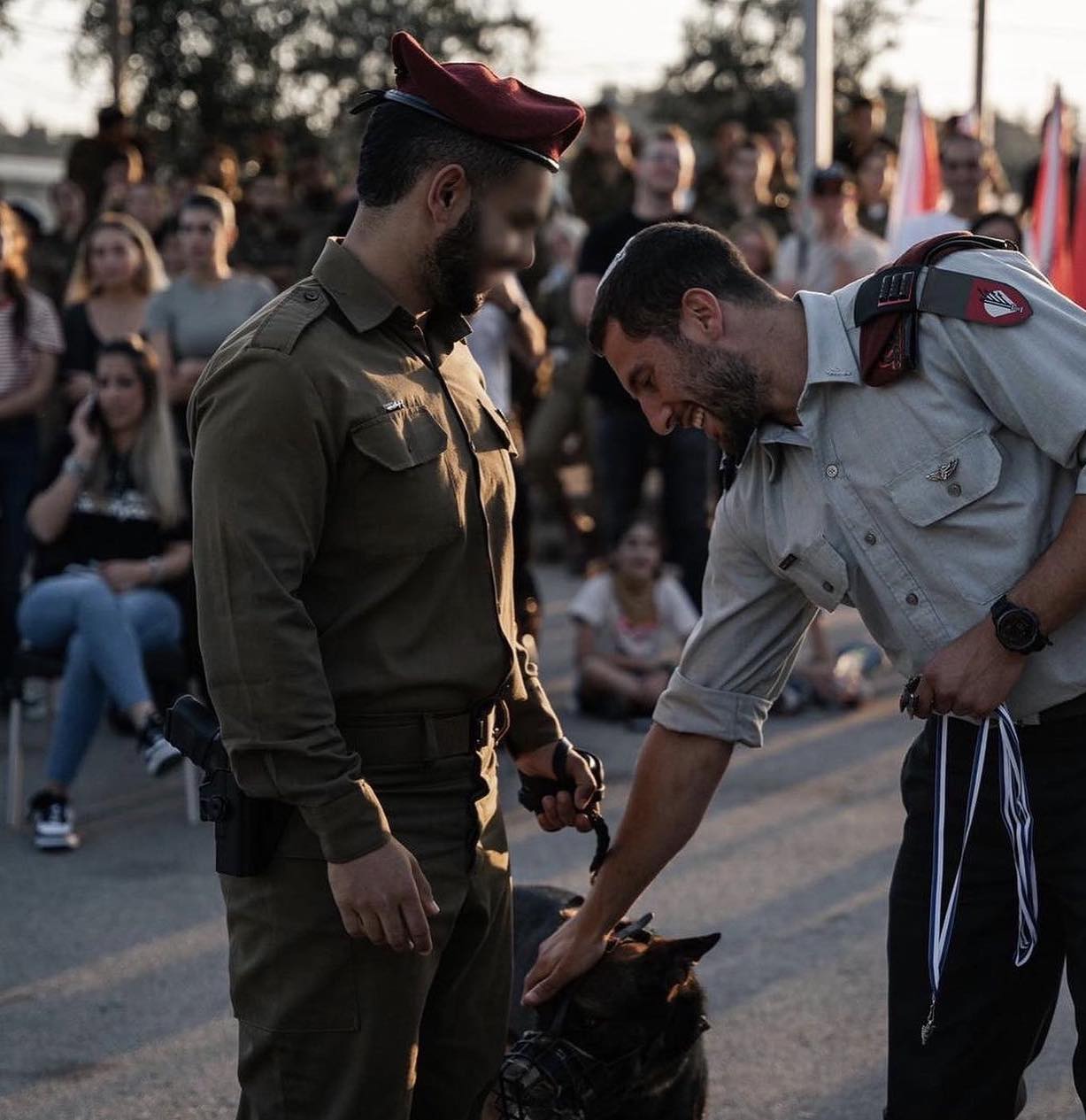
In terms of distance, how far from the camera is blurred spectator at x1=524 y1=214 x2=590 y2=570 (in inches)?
389

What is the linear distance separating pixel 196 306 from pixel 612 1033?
5438mm

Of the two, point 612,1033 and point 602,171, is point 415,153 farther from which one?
point 602,171

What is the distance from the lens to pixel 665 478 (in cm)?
792

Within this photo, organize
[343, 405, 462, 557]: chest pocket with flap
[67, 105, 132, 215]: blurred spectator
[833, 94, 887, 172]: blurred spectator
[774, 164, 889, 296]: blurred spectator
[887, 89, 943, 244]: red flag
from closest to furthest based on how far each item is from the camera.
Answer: [343, 405, 462, 557]: chest pocket with flap < [774, 164, 889, 296]: blurred spectator < [887, 89, 943, 244]: red flag < [67, 105, 132, 215]: blurred spectator < [833, 94, 887, 172]: blurred spectator

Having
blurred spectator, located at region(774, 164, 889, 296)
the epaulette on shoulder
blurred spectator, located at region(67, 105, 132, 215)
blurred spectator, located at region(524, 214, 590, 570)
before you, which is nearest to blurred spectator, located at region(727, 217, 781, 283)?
blurred spectator, located at region(774, 164, 889, 296)

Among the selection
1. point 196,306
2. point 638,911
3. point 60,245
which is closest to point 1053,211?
point 196,306

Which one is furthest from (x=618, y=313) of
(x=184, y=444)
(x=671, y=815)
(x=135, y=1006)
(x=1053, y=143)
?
(x=1053, y=143)

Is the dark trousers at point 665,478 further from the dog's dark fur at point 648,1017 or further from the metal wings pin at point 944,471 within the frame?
the metal wings pin at point 944,471

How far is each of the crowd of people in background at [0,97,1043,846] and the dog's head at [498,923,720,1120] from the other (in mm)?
3234

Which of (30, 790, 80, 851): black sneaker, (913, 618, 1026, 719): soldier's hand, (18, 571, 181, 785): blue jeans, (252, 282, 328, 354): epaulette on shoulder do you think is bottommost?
(30, 790, 80, 851): black sneaker

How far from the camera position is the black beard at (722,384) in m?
2.79

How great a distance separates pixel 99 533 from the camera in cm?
668

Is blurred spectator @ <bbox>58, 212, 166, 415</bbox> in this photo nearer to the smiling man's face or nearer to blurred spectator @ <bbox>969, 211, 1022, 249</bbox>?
blurred spectator @ <bbox>969, 211, 1022, 249</bbox>

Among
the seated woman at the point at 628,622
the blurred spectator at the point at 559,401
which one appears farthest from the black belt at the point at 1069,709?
the blurred spectator at the point at 559,401
